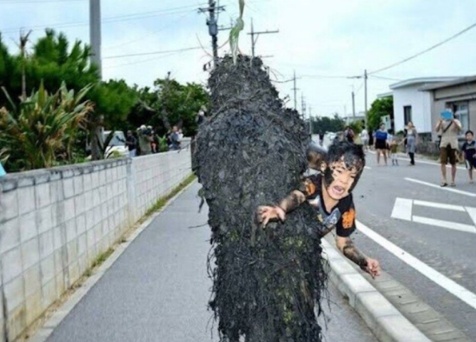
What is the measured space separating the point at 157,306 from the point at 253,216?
380 centimetres

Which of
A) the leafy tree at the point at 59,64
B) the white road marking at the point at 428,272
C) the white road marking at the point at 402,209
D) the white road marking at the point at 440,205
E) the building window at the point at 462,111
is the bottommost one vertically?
the white road marking at the point at 428,272

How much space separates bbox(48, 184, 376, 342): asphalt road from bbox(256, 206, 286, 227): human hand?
3.55 feet

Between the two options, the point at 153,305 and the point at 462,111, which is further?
the point at 462,111

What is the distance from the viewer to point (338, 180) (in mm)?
3375

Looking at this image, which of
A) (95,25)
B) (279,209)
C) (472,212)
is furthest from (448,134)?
(279,209)

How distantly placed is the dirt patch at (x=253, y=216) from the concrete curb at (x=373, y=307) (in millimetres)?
2071

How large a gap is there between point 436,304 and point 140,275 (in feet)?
11.0

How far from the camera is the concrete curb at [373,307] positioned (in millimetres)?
5241

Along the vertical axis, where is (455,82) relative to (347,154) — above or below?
above

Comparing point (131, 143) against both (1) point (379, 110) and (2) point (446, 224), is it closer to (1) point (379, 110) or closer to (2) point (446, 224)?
(2) point (446, 224)

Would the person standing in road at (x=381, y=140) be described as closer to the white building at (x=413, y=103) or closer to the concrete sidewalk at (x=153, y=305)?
the concrete sidewalk at (x=153, y=305)

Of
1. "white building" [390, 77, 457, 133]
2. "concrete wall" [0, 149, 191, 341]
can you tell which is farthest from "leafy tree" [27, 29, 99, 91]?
"white building" [390, 77, 457, 133]

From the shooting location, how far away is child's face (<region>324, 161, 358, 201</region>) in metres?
3.37

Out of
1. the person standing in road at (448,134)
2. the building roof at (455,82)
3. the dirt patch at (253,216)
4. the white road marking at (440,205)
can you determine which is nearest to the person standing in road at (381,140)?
the building roof at (455,82)
